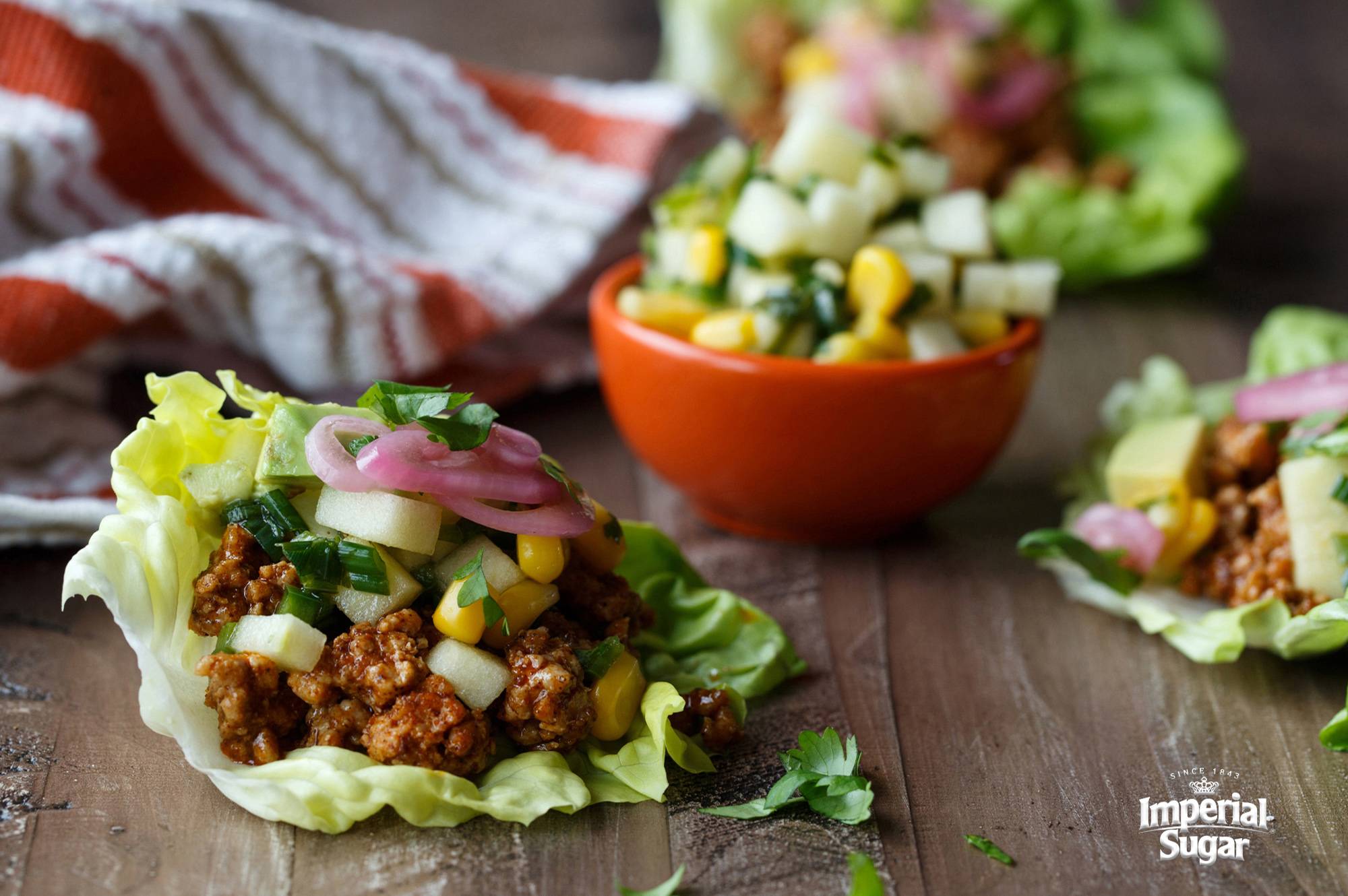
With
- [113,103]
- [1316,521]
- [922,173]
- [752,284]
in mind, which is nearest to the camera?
[1316,521]

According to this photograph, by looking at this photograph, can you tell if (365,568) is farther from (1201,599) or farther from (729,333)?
(1201,599)

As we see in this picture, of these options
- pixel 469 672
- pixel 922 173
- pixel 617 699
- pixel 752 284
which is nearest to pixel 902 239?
pixel 922 173

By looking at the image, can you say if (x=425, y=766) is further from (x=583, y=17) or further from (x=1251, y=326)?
(x=583, y=17)

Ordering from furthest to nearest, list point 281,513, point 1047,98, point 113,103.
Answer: point 1047,98, point 113,103, point 281,513

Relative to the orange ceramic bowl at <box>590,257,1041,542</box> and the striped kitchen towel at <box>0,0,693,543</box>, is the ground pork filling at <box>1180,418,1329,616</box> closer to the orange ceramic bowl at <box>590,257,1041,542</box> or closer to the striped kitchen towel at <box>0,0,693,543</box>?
the orange ceramic bowl at <box>590,257,1041,542</box>

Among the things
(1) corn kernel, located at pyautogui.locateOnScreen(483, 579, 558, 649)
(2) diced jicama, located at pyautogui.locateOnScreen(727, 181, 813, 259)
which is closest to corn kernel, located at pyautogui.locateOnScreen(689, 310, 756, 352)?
(2) diced jicama, located at pyautogui.locateOnScreen(727, 181, 813, 259)

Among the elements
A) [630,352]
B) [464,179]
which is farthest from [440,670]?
[464,179]
